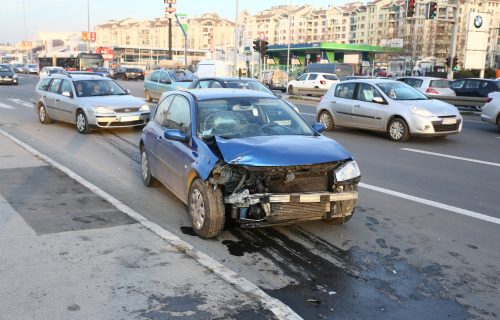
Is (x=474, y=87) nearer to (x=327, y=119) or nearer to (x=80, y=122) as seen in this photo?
(x=327, y=119)

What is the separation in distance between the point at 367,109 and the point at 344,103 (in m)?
0.90

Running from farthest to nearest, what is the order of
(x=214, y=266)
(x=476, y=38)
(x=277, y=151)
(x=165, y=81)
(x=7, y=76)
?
(x=7, y=76) → (x=476, y=38) → (x=165, y=81) → (x=277, y=151) → (x=214, y=266)

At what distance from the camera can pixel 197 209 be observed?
5.36m

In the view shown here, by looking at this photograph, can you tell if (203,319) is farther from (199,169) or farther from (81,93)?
(81,93)

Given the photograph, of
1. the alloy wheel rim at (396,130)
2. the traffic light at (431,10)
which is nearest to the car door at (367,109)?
the alloy wheel rim at (396,130)

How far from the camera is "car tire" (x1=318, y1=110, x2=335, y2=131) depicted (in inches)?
574

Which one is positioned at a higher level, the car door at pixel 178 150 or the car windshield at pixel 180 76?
the car windshield at pixel 180 76

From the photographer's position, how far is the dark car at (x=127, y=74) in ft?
180

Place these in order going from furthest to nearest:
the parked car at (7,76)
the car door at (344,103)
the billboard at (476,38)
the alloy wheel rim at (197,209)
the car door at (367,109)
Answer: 1. the parked car at (7,76)
2. the billboard at (476,38)
3. the car door at (344,103)
4. the car door at (367,109)
5. the alloy wheel rim at (197,209)

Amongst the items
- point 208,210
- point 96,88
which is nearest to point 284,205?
point 208,210

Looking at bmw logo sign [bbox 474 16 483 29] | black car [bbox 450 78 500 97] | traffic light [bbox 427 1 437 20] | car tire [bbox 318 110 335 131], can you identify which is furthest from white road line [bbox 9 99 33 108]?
bmw logo sign [bbox 474 16 483 29]

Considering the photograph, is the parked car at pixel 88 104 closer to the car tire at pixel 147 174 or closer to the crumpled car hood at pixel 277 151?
the car tire at pixel 147 174

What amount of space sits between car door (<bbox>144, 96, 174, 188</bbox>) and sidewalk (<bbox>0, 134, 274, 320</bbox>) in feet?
2.58

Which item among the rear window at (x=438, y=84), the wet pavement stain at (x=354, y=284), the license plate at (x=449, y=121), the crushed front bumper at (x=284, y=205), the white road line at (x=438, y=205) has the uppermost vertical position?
the rear window at (x=438, y=84)
